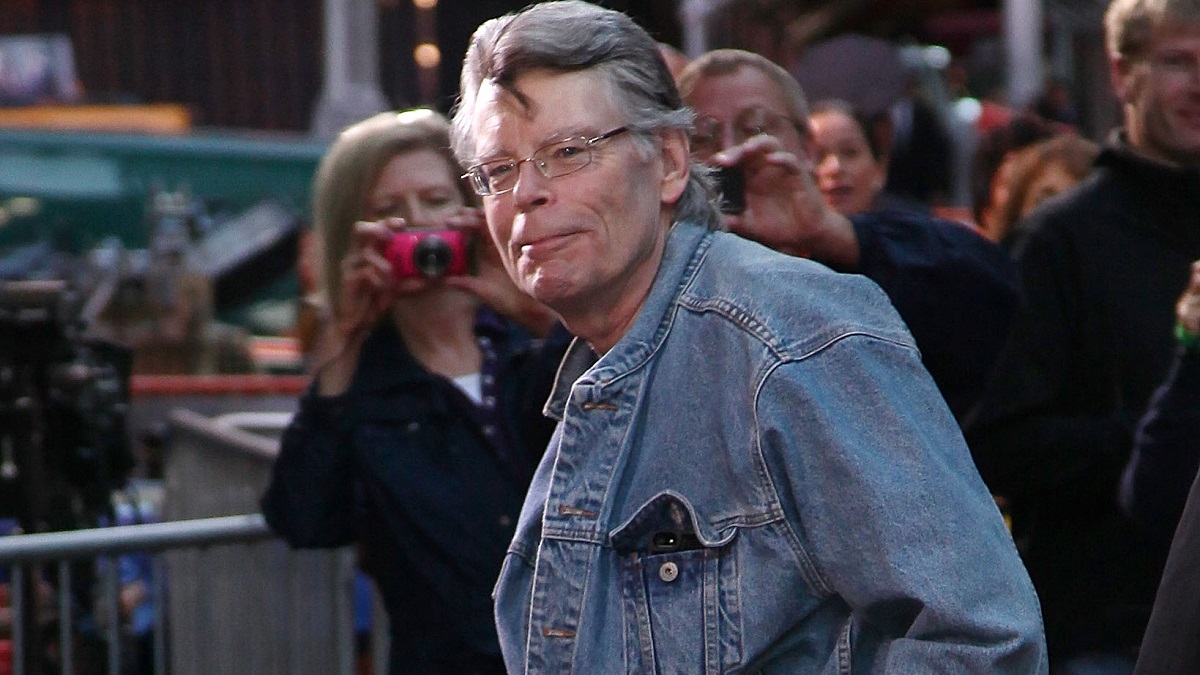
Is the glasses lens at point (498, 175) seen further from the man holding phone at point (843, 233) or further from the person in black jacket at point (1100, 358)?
the person in black jacket at point (1100, 358)

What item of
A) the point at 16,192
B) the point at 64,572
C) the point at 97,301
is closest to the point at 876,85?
the point at 64,572

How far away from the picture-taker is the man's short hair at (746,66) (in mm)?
2992

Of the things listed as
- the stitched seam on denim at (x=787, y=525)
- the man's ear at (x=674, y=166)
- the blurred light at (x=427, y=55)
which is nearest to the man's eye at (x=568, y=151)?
the man's ear at (x=674, y=166)

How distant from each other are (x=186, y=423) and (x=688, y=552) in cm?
324

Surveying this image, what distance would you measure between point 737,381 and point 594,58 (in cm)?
41

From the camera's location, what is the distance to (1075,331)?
3.13m

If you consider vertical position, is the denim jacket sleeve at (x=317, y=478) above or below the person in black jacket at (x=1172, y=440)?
below

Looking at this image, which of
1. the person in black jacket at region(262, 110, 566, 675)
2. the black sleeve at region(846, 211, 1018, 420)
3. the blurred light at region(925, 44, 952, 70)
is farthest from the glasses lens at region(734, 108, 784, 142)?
the blurred light at region(925, 44, 952, 70)

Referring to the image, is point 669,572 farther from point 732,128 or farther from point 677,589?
point 732,128

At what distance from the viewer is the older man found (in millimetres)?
1771

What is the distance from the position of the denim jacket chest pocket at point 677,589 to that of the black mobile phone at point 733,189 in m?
0.91

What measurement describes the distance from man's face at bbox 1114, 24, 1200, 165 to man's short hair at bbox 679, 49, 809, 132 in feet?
2.10

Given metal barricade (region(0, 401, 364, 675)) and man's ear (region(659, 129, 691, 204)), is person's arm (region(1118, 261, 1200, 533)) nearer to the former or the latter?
man's ear (region(659, 129, 691, 204))

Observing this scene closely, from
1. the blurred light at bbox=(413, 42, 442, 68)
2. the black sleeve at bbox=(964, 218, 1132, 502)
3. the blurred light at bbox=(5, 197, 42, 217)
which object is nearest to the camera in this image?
the black sleeve at bbox=(964, 218, 1132, 502)
